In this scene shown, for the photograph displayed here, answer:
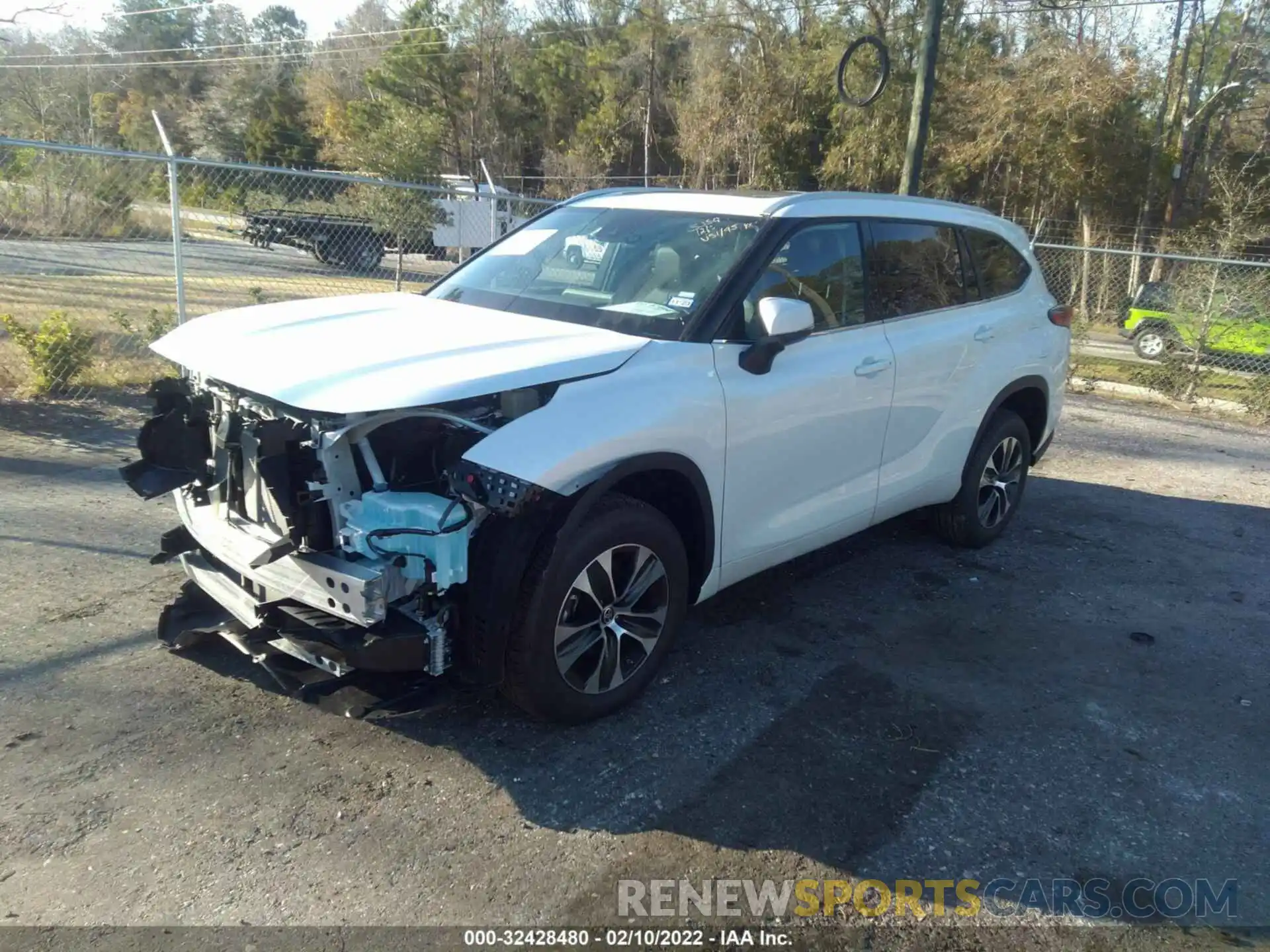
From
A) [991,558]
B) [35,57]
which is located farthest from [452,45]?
[991,558]

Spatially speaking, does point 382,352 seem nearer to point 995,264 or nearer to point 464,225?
point 995,264

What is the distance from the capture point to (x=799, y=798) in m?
3.19

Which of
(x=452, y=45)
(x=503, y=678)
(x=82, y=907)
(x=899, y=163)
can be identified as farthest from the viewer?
(x=452, y=45)

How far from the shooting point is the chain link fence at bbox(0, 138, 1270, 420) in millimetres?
7906

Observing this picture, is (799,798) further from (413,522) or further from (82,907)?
(82,907)

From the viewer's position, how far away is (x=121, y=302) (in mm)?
11023

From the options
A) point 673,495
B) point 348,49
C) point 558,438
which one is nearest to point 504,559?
point 558,438

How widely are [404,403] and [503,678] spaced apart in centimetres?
99

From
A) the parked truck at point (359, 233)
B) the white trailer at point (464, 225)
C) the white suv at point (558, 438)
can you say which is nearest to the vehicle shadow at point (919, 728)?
the white suv at point (558, 438)

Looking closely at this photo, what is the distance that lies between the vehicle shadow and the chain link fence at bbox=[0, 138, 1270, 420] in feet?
17.6

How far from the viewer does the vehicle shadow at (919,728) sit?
3.05 meters

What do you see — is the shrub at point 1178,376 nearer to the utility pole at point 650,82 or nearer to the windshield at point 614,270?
the windshield at point 614,270

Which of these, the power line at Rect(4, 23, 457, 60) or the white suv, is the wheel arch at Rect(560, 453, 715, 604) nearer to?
the white suv

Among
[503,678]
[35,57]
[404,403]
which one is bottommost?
[503,678]
